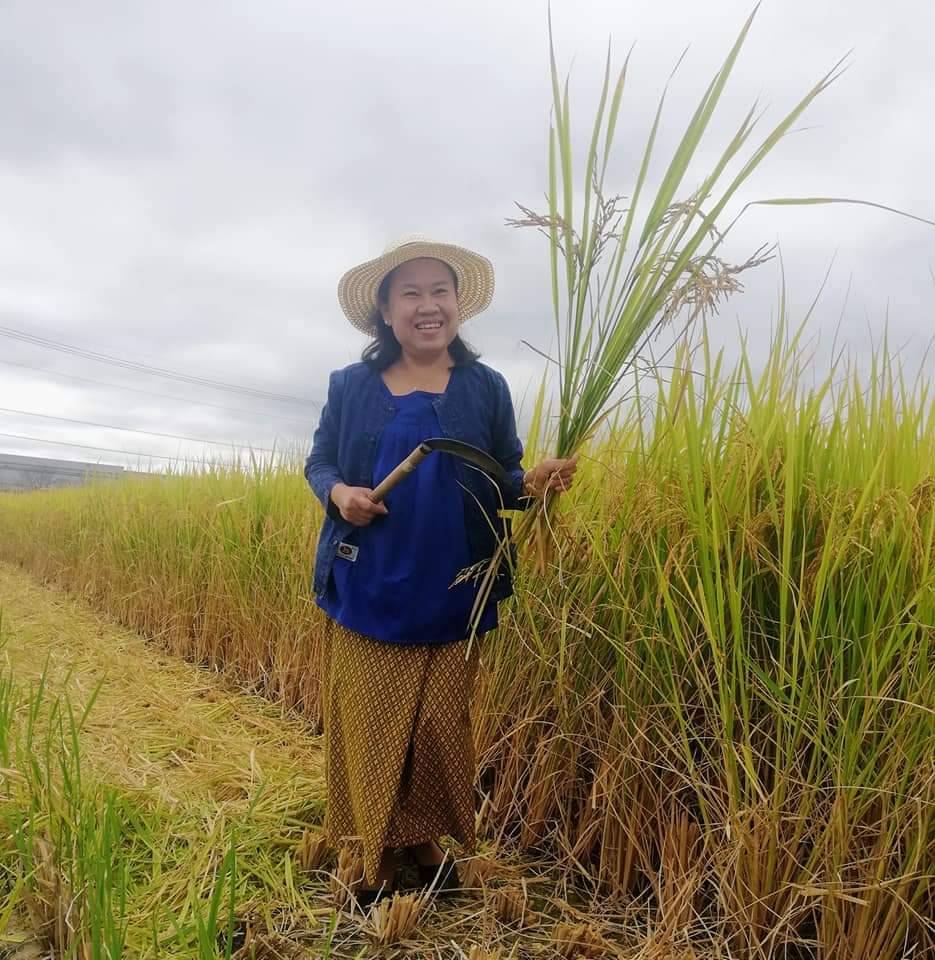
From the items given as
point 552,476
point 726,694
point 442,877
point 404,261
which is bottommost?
point 442,877

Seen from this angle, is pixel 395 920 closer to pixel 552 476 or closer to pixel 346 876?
pixel 346 876

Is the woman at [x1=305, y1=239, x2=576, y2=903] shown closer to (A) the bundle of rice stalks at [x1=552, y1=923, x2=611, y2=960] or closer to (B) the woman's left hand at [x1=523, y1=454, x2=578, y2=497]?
(B) the woman's left hand at [x1=523, y1=454, x2=578, y2=497]

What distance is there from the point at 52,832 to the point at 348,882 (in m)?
0.62

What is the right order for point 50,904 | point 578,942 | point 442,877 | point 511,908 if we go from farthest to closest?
point 442,877 < point 511,908 < point 578,942 < point 50,904

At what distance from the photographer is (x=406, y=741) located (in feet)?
4.91

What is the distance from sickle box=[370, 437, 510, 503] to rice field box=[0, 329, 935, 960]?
20 cm

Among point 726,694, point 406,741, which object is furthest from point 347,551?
point 726,694

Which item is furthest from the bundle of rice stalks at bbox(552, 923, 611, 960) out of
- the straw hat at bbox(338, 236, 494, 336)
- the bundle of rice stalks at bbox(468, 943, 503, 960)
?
the straw hat at bbox(338, 236, 494, 336)

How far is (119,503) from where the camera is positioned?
5664mm

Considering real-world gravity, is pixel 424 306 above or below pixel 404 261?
below

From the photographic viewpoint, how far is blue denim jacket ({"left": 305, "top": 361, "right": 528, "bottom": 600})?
1.51m

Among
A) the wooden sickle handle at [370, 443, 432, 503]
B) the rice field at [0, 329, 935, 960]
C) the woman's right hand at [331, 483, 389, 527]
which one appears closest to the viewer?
the rice field at [0, 329, 935, 960]

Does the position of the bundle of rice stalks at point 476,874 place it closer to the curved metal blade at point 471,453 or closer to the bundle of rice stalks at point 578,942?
the bundle of rice stalks at point 578,942

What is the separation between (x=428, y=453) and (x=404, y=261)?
1.61 feet
